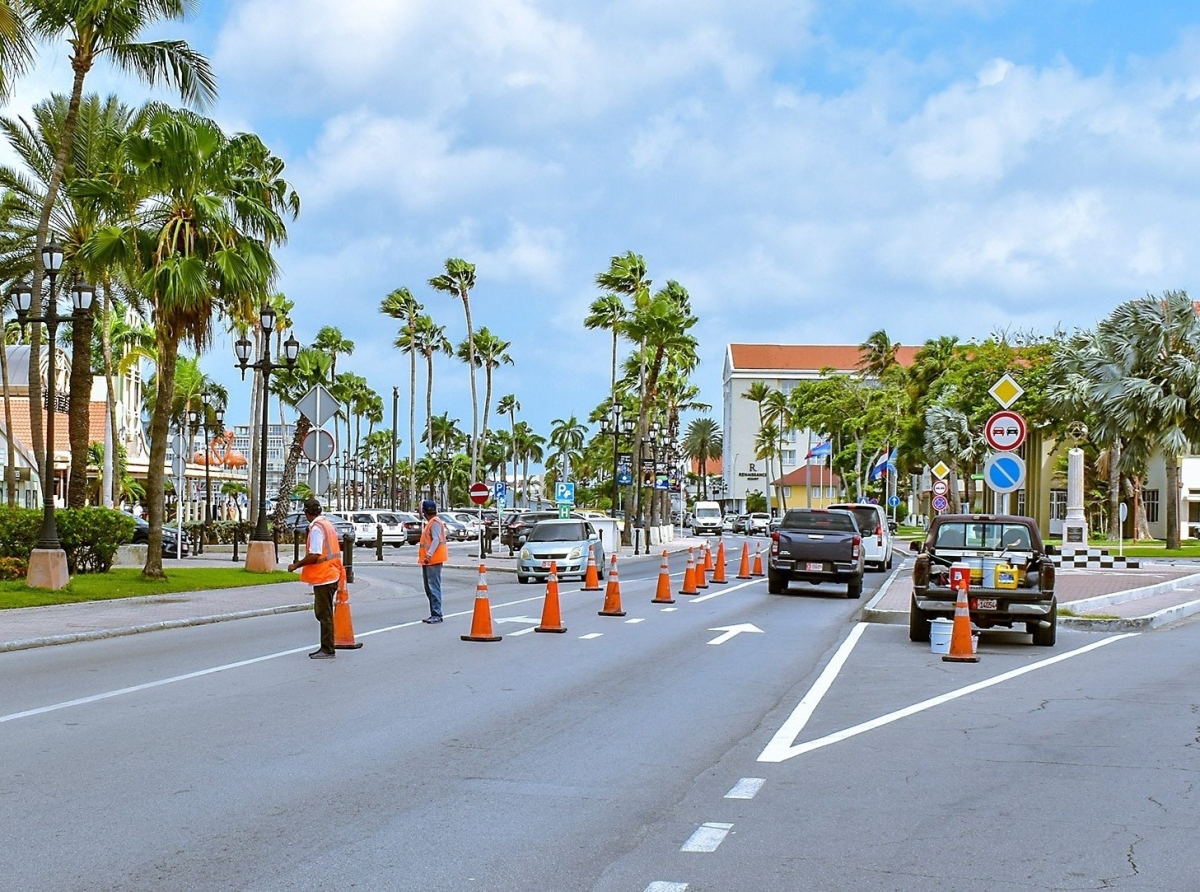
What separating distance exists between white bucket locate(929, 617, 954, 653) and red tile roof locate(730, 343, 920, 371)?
146789 millimetres

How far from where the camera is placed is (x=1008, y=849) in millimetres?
6805

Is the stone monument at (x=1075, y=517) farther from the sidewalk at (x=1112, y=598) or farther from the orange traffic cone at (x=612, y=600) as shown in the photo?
the orange traffic cone at (x=612, y=600)

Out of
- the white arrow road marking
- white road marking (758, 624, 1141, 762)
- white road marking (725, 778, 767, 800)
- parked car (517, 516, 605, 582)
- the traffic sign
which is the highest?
the traffic sign

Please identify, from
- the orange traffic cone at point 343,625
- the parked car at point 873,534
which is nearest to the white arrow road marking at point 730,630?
the orange traffic cone at point 343,625

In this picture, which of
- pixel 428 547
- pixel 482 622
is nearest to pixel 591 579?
pixel 428 547

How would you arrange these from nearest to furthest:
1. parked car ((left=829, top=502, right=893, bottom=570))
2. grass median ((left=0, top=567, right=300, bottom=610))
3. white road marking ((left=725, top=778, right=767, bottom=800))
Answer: white road marking ((left=725, top=778, right=767, bottom=800)) < grass median ((left=0, top=567, right=300, bottom=610)) < parked car ((left=829, top=502, right=893, bottom=570))

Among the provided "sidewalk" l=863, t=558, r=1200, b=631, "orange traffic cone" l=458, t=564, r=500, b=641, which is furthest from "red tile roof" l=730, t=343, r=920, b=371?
"orange traffic cone" l=458, t=564, r=500, b=641

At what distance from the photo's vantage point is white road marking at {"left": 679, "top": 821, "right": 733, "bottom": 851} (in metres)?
6.71

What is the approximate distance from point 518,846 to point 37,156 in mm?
34055

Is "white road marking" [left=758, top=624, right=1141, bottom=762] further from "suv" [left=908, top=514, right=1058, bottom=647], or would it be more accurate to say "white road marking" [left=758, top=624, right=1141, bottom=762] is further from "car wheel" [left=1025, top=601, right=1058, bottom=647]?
"car wheel" [left=1025, top=601, right=1058, bottom=647]

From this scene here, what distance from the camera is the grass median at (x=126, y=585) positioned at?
22094 millimetres

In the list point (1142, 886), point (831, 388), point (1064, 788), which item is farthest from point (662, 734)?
point (831, 388)

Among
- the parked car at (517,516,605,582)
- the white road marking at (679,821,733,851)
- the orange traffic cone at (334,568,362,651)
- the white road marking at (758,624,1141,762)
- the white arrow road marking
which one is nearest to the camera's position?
the white road marking at (679,821,733,851)

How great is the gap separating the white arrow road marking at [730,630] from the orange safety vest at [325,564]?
5.09 meters
